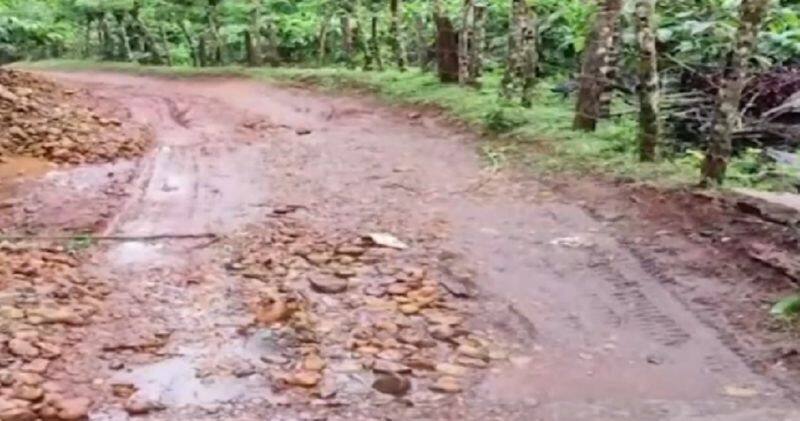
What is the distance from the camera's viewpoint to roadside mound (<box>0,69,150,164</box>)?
1038 cm

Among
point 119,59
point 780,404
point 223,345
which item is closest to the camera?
point 780,404

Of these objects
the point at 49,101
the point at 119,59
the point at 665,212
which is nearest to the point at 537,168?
the point at 665,212

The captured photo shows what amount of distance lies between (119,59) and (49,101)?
45.0 feet

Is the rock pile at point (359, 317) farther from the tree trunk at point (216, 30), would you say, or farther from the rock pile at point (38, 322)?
the tree trunk at point (216, 30)

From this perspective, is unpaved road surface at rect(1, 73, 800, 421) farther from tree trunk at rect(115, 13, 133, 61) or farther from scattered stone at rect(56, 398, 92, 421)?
tree trunk at rect(115, 13, 133, 61)

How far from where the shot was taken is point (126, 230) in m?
7.24

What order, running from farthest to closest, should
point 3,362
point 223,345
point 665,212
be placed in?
point 665,212, point 223,345, point 3,362

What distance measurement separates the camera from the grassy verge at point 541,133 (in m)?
8.29

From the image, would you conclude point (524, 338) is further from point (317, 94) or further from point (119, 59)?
point (119, 59)

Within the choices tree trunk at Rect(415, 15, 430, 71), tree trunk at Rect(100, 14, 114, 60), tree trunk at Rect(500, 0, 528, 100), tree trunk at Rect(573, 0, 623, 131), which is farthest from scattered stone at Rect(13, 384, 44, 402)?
tree trunk at Rect(100, 14, 114, 60)

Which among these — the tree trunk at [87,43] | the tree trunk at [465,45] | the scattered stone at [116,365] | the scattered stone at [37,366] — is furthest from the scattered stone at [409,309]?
the tree trunk at [87,43]

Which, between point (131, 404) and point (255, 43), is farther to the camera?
point (255, 43)

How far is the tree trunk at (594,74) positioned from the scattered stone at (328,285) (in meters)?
4.96

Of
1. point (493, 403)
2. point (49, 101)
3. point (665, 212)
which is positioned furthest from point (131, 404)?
point (49, 101)
